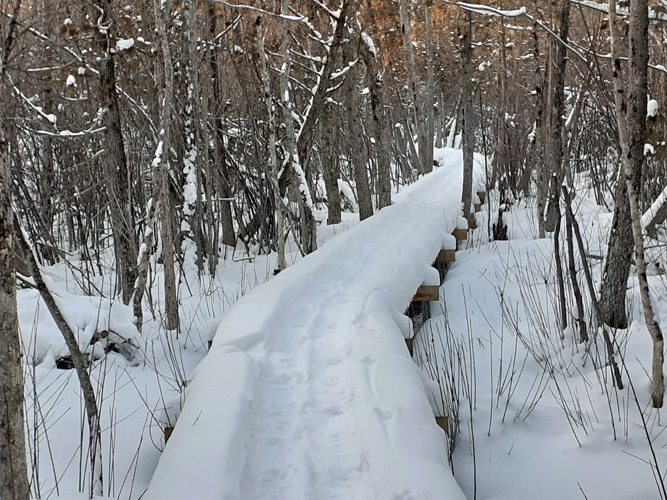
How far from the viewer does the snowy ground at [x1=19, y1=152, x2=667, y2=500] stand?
7.30 feet

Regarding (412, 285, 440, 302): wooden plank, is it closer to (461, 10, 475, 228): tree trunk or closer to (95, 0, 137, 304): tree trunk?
(95, 0, 137, 304): tree trunk

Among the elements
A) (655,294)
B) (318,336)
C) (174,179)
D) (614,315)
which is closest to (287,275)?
(318,336)

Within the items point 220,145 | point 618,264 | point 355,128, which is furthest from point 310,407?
point 355,128

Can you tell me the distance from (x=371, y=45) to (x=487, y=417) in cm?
665

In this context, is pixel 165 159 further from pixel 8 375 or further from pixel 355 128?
pixel 355 128

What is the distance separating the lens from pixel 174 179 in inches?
287

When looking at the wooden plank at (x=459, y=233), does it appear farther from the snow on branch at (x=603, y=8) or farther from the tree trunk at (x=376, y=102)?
the snow on branch at (x=603, y=8)

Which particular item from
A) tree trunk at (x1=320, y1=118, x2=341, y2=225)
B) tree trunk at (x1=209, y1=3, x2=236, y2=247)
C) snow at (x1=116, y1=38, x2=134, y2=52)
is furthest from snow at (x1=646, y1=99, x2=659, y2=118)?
tree trunk at (x1=320, y1=118, x2=341, y2=225)

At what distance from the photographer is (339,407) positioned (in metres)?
2.71

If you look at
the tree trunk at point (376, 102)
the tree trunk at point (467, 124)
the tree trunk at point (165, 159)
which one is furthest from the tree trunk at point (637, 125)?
the tree trunk at point (376, 102)

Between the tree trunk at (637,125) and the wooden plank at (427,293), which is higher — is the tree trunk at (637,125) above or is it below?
above

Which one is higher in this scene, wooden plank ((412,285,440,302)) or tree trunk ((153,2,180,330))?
tree trunk ((153,2,180,330))

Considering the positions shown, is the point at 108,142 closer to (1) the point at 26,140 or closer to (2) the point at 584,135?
(1) the point at 26,140

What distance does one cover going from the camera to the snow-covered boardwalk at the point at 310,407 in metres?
2.11
